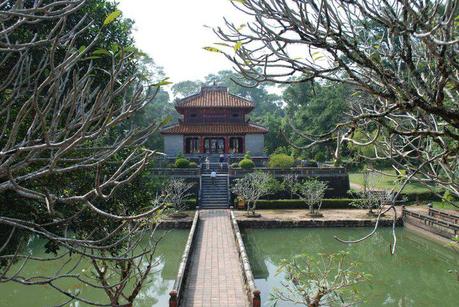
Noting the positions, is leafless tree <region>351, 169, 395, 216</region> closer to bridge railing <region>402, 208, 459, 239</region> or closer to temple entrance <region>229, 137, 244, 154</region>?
bridge railing <region>402, 208, 459, 239</region>

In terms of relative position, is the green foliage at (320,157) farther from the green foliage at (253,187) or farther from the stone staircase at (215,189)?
the green foliage at (253,187)

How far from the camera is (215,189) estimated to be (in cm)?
2470

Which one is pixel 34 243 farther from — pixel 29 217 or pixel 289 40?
pixel 289 40

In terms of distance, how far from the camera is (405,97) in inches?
92.7

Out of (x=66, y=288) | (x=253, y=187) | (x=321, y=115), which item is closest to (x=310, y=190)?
(x=253, y=187)

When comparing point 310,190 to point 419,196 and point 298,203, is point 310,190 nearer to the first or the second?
point 298,203

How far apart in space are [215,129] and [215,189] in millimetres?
7758

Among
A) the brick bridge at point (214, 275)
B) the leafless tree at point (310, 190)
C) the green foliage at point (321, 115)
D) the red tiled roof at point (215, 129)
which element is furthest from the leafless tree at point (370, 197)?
the red tiled roof at point (215, 129)

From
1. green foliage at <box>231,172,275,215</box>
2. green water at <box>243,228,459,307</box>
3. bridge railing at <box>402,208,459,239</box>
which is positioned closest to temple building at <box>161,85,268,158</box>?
green foliage at <box>231,172,275,215</box>

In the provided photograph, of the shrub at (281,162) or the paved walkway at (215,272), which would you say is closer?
the paved walkway at (215,272)

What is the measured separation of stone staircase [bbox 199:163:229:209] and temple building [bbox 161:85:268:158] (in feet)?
13.2

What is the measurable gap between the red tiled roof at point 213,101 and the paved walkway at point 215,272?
1591 cm

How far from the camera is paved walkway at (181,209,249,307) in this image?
9312 mm

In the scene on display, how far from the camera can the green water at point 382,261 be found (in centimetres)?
1136
